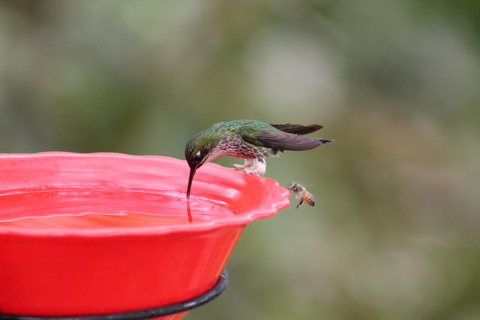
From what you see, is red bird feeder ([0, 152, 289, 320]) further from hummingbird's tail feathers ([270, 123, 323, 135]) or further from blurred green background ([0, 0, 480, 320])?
blurred green background ([0, 0, 480, 320])

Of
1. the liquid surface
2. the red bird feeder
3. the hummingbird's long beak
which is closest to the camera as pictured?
the red bird feeder

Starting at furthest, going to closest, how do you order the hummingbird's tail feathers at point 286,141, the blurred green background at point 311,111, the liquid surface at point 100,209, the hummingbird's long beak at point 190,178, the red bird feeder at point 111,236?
the blurred green background at point 311,111 → the hummingbird's tail feathers at point 286,141 → the hummingbird's long beak at point 190,178 → the liquid surface at point 100,209 → the red bird feeder at point 111,236

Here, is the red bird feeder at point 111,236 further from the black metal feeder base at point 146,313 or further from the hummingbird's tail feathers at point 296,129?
the hummingbird's tail feathers at point 296,129

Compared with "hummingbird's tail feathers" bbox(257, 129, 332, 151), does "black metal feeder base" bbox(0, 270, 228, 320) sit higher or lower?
lower

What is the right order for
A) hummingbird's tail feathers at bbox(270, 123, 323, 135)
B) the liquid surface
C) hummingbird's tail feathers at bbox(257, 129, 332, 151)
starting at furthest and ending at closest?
hummingbird's tail feathers at bbox(270, 123, 323, 135) → hummingbird's tail feathers at bbox(257, 129, 332, 151) → the liquid surface

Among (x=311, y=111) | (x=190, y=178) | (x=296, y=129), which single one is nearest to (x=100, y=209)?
(x=190, y=178)

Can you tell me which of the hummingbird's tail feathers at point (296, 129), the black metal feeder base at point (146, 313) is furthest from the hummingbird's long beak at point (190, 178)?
the hummingbird's tail feathers at point (296, 129)

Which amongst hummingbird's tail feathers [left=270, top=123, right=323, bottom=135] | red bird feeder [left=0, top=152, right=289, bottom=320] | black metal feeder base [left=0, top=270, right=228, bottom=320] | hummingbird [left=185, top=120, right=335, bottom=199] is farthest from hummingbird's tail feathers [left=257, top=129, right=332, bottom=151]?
black metal feeder base [left=0, top=270, right=228, bottom=320]

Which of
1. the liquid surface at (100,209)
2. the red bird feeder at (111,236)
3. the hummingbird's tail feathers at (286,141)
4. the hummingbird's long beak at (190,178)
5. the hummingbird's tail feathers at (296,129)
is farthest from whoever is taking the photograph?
the hummingbird's tail feathers at (296,129)
